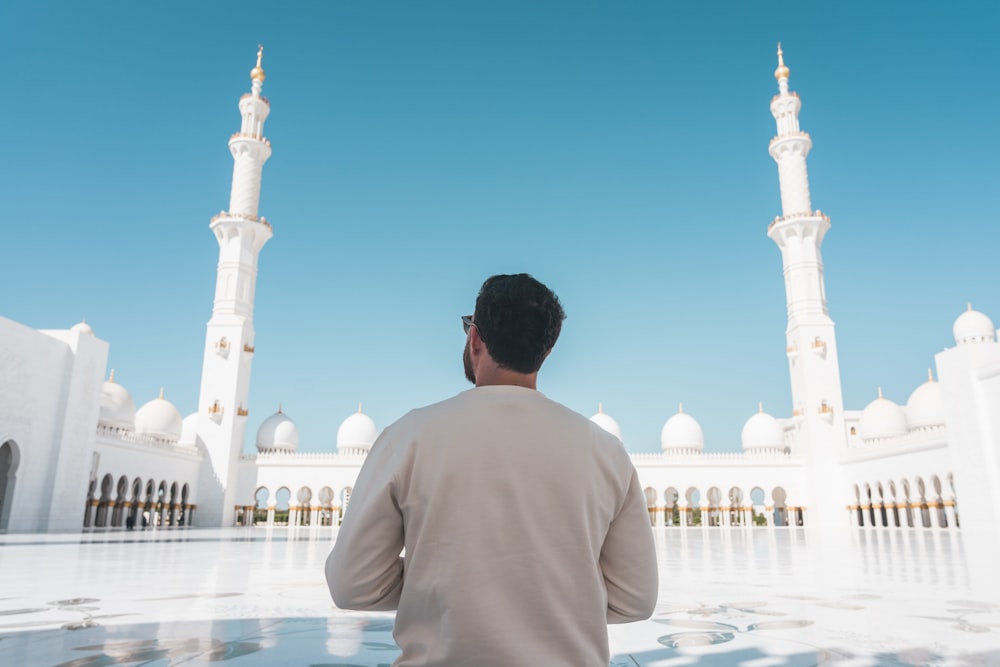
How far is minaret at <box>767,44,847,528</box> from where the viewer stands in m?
22.7

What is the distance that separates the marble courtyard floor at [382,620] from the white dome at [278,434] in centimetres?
2166

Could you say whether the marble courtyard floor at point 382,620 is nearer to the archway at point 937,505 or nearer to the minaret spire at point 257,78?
the archway at point 937,505

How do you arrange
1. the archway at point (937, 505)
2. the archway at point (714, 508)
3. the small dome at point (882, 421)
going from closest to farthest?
1. the archway at point (937, 505)
2. the small dome at point (882, 421)
3. the archway at point (714, 508)

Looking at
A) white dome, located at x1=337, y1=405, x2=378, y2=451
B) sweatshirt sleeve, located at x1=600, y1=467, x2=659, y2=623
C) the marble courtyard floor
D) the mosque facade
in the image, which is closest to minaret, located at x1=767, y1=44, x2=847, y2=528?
the mosque facade

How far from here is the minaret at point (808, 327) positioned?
22734mm

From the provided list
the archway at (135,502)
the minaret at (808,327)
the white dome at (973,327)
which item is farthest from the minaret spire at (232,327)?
the white dome at (973,327)

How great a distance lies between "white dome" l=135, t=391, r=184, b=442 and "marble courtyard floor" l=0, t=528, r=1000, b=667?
19.6 meters

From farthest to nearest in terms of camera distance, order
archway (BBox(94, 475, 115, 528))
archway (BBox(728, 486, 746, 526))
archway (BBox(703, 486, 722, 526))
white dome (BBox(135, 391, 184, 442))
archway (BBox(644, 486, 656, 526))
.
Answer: archway (BBox(644, 486, 656, 526)) → archway (BBox(703, 486, 722, 526)) → archway (BBox(728, 486, 746, 526)) → white dome (BBox(135, 391, 184, 442)) → archway (BBox(94, 475, 115, 528))

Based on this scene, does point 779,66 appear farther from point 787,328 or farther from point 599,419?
point 599,419

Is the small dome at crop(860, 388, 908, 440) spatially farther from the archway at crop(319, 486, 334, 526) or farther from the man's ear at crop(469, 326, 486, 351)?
the man's ear at crop(469, 326, 486, 351)

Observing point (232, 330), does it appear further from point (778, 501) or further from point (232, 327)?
point (778, 501)

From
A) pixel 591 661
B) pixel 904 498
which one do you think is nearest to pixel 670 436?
pixel 904 498

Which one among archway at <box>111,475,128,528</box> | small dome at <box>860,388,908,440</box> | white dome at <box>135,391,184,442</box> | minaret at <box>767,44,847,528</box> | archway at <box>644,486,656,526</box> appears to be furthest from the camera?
archway at <box>644,486,656,526</box>

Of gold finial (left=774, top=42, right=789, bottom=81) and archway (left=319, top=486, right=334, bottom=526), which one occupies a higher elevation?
gold finial (left=774, top=42, right=789, bottom=81)
